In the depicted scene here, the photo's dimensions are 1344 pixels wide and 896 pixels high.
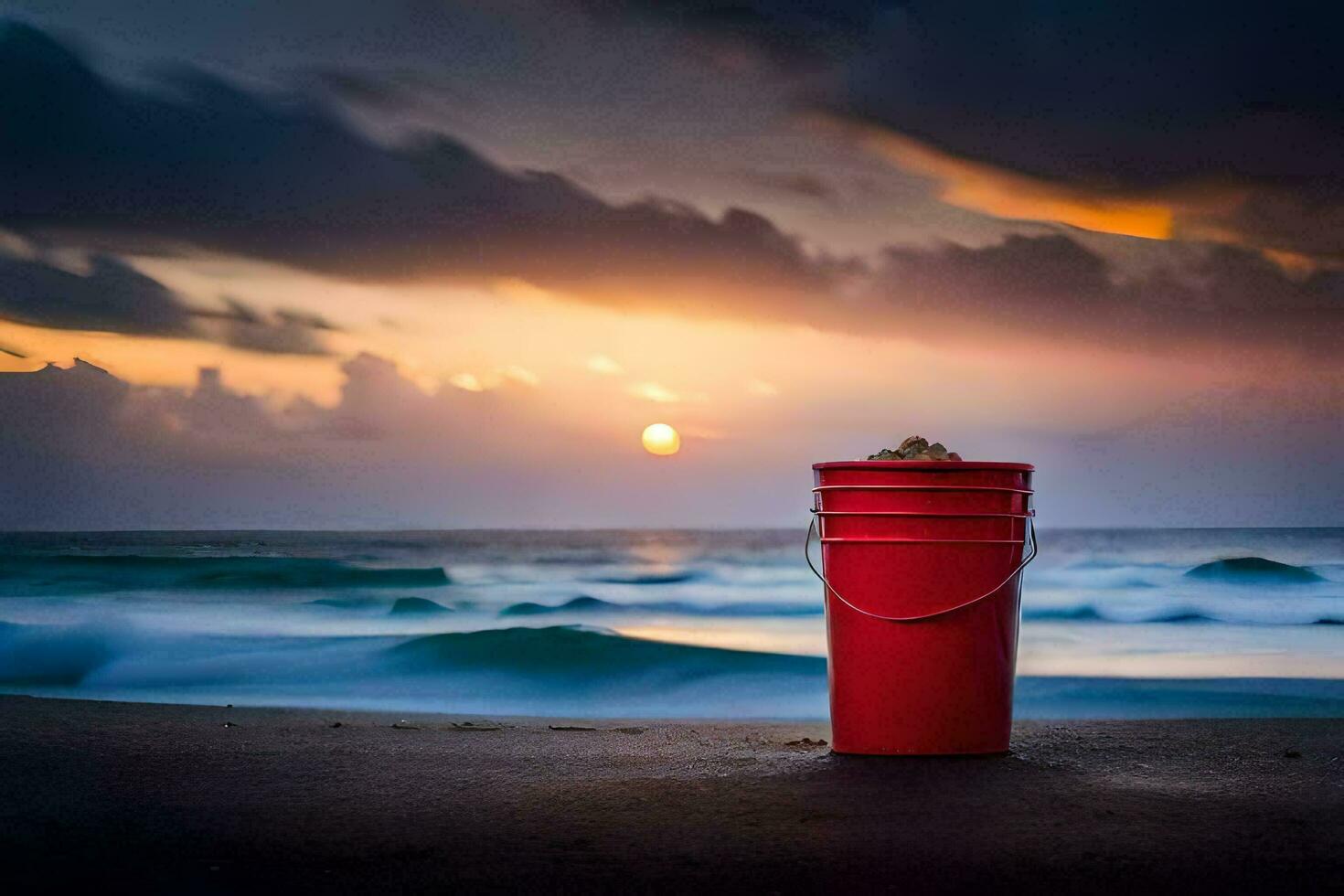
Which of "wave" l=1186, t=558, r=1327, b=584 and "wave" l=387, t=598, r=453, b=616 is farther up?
"wave" l=1186, t=558, r=1327, b=584

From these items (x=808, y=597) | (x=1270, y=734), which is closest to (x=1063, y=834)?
(x=1270, y=734)

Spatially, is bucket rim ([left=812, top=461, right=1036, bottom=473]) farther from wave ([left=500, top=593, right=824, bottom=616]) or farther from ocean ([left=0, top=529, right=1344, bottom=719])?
wave ([left=500, top=593, right=824, bottom=616])

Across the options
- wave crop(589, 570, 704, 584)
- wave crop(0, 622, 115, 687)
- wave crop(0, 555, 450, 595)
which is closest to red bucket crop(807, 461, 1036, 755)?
wave crop(0, 622, 115, 687)

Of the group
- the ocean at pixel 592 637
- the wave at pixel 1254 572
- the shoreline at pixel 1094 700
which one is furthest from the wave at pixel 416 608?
the wave at pixel 1254 572

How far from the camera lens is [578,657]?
1094cm

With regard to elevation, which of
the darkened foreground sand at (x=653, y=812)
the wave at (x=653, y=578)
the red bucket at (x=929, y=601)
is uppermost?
the wave at (x=653, y=578)

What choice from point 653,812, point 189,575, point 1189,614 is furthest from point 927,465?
point 189,575

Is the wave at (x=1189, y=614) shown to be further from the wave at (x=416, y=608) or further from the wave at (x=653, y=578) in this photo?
the wave at (x=653, y=578)

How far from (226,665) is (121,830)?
8.62 metres

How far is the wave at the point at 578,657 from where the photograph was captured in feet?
34.6

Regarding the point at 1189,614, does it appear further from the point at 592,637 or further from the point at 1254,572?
the point at 1254,572

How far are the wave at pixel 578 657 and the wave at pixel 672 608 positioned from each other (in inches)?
230

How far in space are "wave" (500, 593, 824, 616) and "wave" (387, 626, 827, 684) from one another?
585 cm

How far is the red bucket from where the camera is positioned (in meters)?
4.62
